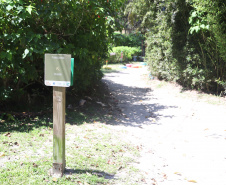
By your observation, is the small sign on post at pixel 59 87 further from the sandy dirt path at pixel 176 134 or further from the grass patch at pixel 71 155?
the sandy dirt path at pixel 176 134

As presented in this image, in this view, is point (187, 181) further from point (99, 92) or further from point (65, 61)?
point (99, 92)

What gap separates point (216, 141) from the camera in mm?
5492

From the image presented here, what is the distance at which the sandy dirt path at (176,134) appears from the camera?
4082mm

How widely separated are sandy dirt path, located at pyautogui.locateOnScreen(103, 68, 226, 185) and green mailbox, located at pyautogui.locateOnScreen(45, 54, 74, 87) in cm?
166

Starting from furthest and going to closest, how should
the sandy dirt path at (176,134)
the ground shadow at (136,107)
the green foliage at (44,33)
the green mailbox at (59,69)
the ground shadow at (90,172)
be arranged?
1. the ground shadow at (136,107)
2. the green foliage at (44,33)
3. the sandy dirt path at (176,134)
4. the ground shadow at (90,172)
5. the green mailbox at (59,69)

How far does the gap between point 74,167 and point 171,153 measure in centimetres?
203

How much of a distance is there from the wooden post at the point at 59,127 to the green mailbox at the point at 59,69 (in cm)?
10

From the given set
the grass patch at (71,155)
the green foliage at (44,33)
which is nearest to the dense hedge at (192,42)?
the green foliage at (44,33)

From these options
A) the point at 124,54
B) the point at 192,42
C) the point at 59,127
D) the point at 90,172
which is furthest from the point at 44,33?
the point at 124,54

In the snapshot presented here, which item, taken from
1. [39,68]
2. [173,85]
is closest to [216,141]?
[39,68]

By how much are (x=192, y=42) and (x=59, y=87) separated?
795 centimetres

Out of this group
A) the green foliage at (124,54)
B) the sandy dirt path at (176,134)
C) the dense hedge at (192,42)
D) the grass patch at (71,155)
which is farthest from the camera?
the green foliage at (124,54)

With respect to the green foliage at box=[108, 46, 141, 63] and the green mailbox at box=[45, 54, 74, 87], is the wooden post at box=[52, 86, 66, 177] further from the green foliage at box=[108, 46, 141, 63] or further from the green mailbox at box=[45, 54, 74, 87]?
the green foliage at box=[108, 46, 141, 63]

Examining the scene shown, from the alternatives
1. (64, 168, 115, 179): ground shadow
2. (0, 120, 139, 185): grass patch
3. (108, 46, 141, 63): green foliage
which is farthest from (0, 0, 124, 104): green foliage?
(108, 46, 141, 63): green foliage
